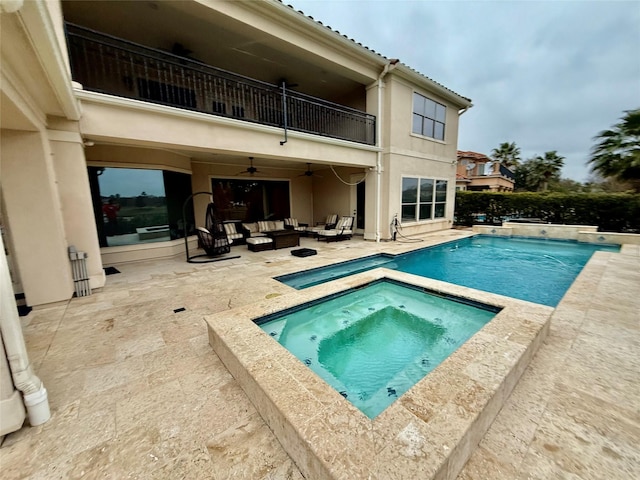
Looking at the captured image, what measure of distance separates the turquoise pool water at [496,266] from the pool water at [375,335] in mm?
1737

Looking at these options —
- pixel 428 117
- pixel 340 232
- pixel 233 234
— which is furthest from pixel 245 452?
pixel 428 117

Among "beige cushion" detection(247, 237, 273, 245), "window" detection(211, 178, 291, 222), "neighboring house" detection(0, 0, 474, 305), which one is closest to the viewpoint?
"neighboring house" detection(0, 0, 474, 305)

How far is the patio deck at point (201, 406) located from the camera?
172 cm

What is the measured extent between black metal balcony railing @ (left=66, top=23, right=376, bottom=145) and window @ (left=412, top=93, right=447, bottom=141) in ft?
7.74

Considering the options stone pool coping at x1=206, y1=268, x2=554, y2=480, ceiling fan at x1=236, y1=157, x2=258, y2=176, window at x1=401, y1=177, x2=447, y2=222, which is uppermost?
ceiling fan at x1=236, y1=157, x2=258, y2=176

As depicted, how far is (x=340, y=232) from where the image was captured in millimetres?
10516

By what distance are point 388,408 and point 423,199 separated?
11.3 meters

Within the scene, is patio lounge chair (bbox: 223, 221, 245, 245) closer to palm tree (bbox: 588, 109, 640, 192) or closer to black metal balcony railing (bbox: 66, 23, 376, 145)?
black metal balcony railing (bbox: 66, 23, 376, 145)

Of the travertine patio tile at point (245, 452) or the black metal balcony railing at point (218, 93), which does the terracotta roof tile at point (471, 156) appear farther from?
the travertine patio tile at point (245, 452)

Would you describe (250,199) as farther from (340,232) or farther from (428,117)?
(428,117)

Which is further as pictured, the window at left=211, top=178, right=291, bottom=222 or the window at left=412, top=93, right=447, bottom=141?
the window at left=211, top=178, right=291, bottom=222

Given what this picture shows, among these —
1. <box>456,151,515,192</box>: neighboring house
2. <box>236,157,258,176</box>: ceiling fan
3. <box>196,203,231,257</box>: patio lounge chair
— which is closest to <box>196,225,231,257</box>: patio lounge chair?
<box>196,203,231,257</box>: patio lounge chair

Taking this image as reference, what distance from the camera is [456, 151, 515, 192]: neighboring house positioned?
1013 inches

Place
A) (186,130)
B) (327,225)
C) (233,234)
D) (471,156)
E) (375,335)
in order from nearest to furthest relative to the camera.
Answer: (375,335) → (186,130) → (233,234) → (327,225) → (471,156)
